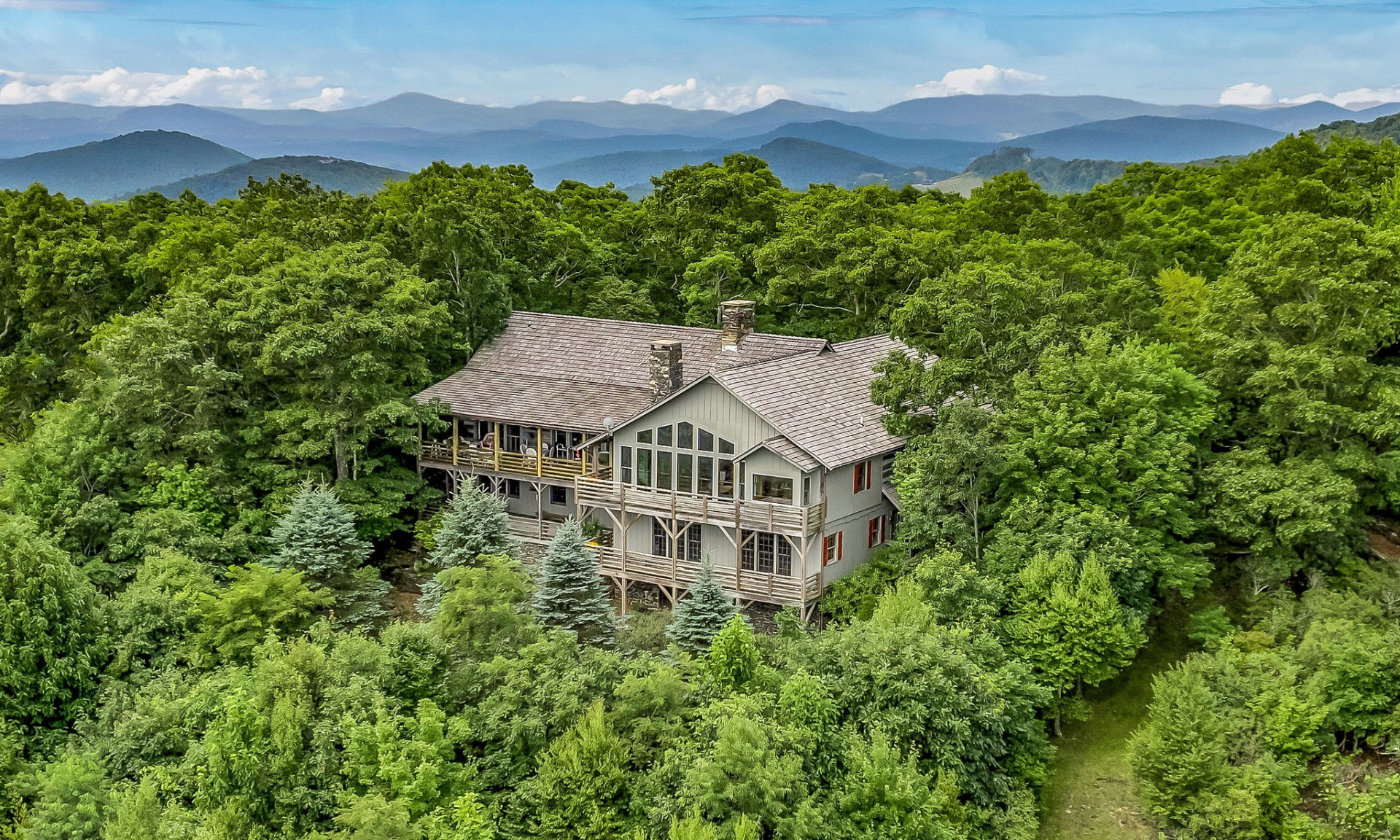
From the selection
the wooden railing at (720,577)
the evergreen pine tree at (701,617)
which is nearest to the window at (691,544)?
the wooden railing at (720,577)

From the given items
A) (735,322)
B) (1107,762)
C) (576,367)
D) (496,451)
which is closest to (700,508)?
(735,322)

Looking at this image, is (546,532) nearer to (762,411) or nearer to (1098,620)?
(762,411)

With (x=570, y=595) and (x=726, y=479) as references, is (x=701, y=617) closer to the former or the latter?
(x=570, y=595)

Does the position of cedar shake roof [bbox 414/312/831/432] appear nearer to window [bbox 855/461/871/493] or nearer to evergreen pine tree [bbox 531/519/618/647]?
window [bbox 855/461/871/493]

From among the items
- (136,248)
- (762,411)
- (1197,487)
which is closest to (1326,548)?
(1197,487)

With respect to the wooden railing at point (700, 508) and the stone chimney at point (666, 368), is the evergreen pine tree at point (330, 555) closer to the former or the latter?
the wooden railing at point (700, 508)
